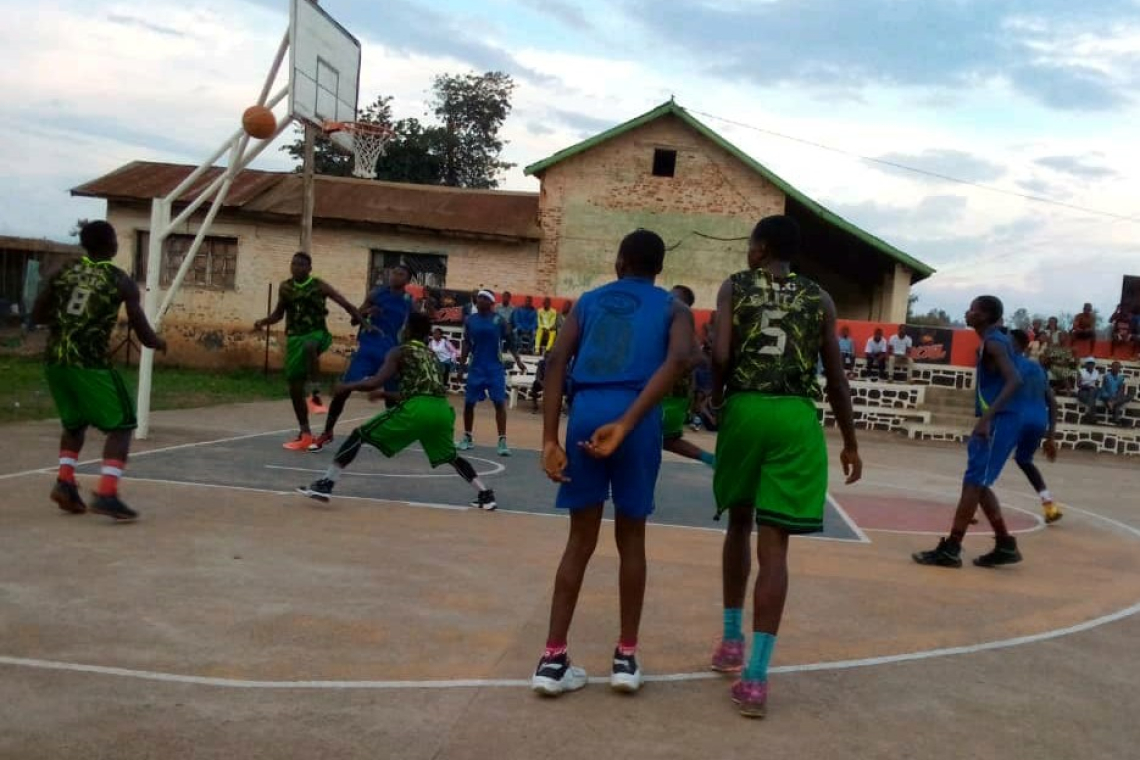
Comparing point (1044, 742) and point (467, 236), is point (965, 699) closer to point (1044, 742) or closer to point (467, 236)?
point (1044, 742)

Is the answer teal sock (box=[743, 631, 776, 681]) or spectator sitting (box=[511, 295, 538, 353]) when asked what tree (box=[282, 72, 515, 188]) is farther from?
teal sock (box=[743, 631, 776, 681])

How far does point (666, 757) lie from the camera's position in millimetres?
4043

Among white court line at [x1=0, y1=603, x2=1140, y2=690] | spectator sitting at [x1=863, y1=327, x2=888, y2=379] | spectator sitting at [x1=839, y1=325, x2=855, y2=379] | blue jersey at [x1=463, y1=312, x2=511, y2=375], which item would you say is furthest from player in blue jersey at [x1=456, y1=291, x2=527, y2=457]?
spectator sitting at [x1=863, y1=327, x2=888, y2=379]

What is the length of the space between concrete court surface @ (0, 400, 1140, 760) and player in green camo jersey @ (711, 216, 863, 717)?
24.3 inches

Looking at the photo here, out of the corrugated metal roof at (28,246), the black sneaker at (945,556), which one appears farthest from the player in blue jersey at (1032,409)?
the corrugated metal roof at (28,246)

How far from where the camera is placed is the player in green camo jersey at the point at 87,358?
7578 mm

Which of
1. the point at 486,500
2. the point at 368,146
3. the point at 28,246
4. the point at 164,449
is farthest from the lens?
the point at 28,246

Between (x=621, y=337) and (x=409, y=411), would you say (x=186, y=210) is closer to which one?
(x=409, y=411)

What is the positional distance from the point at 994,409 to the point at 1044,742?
12.2 feet

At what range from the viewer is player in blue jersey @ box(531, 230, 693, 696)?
183 inches

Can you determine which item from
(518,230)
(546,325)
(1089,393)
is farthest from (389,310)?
(1089,393)

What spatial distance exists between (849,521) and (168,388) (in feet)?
46.3

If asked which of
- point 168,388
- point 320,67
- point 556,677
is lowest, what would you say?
point 168,388

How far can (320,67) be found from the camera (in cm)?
1297
